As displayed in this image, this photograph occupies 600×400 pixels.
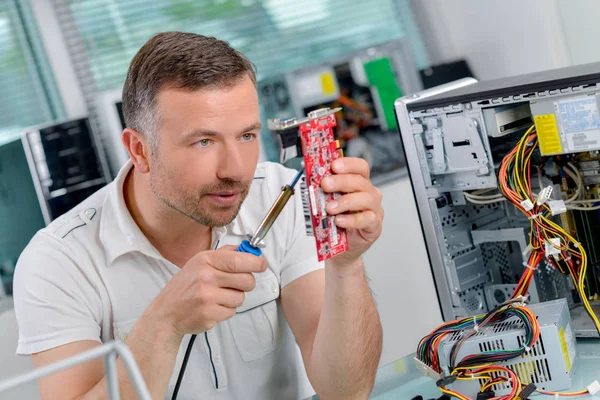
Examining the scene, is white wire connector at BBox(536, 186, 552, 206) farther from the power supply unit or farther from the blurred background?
the blurred background

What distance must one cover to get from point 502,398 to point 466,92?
0.57m

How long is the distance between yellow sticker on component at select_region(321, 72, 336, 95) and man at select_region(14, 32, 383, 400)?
1.45 m

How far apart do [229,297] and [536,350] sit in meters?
0.50

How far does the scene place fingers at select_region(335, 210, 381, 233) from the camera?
1.13 metres

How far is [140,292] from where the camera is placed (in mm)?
1477

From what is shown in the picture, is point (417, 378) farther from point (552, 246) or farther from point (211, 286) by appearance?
point (211, 286)

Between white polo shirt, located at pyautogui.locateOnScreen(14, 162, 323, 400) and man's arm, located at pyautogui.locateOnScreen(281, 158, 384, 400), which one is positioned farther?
white polo shirt, located at pyautogui.locateOnScreen(14, 162, 323, 400)

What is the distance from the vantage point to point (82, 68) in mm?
2904

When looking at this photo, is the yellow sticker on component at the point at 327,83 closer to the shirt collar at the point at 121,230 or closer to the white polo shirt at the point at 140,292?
the white polo shirt at the point at 140,292

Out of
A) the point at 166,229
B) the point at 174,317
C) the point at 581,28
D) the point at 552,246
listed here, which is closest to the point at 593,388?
the point at 552,246

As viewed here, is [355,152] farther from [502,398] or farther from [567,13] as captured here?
[502,398]

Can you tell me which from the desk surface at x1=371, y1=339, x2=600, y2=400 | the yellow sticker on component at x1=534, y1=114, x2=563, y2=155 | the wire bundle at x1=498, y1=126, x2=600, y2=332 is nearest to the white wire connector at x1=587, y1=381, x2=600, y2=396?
the desk surface at x1=371, y1=339, x2=600, y2=400

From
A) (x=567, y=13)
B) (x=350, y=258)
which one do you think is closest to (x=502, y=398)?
(x=350, y=258)

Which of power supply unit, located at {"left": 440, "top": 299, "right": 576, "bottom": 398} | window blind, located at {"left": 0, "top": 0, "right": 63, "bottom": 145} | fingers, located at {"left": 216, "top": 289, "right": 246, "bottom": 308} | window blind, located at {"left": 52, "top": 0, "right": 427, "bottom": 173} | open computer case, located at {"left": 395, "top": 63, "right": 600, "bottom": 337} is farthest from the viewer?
window blind, located at {"left": 52, "top": 0, "right": 427, "bottom": 173}
